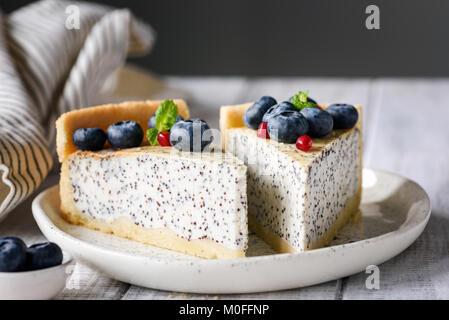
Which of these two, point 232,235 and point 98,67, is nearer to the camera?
point 232,235

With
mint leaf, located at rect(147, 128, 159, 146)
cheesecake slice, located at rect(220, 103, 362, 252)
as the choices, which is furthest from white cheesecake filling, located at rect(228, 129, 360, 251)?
Result: mint leaf, located at rect(147, 128, 159, 146)

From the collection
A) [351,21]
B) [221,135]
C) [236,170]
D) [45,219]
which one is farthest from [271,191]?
[351,21]

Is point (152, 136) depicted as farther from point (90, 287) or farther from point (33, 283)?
point (33, 283)

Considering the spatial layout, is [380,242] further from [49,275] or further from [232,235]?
[49,275]

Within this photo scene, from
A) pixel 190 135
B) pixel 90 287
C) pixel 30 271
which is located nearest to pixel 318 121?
pixel 190 135

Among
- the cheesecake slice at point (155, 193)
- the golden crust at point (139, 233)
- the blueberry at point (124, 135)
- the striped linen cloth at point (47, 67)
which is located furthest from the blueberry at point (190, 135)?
the striped linen cloth at point (47, 67)

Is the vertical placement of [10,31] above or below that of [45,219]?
above

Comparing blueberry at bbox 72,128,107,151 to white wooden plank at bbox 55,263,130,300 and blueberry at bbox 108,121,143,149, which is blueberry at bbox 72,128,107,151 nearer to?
blueberry at bbox 108,121,143,149

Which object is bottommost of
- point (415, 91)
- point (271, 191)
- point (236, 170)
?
point (415, 91)
